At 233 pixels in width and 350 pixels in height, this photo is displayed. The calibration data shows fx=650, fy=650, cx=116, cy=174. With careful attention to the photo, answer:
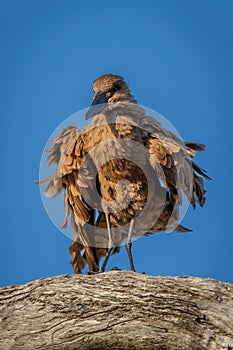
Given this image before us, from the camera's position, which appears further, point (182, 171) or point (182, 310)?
point (182, 171)

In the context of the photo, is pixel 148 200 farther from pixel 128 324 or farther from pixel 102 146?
pixel 128 324

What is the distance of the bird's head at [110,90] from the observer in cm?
880

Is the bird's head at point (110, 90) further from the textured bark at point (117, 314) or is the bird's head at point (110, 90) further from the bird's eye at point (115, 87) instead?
the textured bark at point (117, 314)

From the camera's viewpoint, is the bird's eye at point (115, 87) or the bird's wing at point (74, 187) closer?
the bird's wing at point (74, 187)

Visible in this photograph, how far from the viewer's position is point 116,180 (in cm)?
791

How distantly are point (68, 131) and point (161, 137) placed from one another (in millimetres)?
1171

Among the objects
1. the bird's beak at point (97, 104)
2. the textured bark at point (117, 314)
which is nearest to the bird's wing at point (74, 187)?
the bird's beak at point (97, 104)

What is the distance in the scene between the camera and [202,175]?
8477 mm

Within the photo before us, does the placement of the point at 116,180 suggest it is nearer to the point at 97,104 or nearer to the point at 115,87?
the point at 97,104

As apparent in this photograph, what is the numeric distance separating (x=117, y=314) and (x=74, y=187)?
2534mm

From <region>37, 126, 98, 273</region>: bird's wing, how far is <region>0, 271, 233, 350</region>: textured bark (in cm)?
197

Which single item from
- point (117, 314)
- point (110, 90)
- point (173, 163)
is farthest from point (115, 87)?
point (117, 314)

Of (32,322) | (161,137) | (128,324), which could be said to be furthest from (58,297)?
(161,137)

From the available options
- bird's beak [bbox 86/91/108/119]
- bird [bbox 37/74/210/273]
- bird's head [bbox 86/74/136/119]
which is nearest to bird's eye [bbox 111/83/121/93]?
bird's head [bbox 86/74/136/119]
